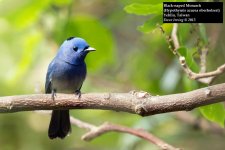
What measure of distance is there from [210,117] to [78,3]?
952mm

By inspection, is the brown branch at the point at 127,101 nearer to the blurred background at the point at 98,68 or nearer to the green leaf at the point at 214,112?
the green leaf at the point at 214,112

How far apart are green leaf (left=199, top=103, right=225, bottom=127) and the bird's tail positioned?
39cm

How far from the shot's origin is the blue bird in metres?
1.28

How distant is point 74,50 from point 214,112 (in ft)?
1.19

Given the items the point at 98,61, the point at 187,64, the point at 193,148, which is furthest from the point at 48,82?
the point at 193,148

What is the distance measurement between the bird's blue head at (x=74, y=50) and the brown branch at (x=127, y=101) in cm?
24

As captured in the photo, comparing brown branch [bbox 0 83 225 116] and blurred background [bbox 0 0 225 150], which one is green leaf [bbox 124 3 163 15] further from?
blurred background [bbox 0 0 225 150]

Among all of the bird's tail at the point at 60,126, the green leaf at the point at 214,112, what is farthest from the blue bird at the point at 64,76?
Result: the green leaf at the point at 214,112

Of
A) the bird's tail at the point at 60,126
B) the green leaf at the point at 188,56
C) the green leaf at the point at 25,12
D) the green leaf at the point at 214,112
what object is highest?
the green leaf at the point at 25,12

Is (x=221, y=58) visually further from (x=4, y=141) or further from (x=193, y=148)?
(x=4, y=141)

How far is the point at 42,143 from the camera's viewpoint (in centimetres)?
192

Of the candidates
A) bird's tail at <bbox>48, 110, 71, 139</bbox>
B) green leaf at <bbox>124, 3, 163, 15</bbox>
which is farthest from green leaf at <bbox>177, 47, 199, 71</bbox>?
bird's tail at <bbox>48, 110, 71, 139</bbox>

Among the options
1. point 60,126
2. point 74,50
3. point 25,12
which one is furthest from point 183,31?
point 25,12

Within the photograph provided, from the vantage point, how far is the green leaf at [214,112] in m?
1.13
